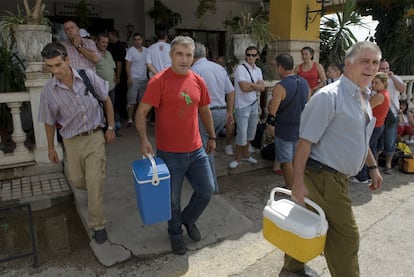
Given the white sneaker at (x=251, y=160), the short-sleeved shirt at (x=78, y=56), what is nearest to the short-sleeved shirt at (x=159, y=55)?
the short-sleeved shirt at (x=78, y=56)

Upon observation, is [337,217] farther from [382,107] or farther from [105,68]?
[105,68]

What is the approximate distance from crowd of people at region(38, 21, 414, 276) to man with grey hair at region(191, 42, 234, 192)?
0.01m

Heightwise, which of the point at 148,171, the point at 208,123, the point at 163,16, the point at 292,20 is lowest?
the point at 148,171

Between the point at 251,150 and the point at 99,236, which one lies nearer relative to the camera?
the point at 99,236

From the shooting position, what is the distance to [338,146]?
6.91 feet

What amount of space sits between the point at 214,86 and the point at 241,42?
7.70 ft

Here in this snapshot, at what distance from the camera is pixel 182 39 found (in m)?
2.56

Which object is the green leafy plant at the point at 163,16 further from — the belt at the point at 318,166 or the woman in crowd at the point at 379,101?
the belt at the point at 318,166

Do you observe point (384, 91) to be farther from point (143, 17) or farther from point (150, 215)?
point (143, 17)

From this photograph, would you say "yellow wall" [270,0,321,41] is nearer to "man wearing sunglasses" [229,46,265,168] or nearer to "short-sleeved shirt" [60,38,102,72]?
"man wearing sunglasses" [229,46,265,168]

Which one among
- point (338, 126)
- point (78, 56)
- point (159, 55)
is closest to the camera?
point (338, 126)

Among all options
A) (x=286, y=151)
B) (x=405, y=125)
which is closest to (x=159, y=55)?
(x=286, y=151)

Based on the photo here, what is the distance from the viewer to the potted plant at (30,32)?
397 centimetres

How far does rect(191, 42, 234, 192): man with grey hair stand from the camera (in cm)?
375
